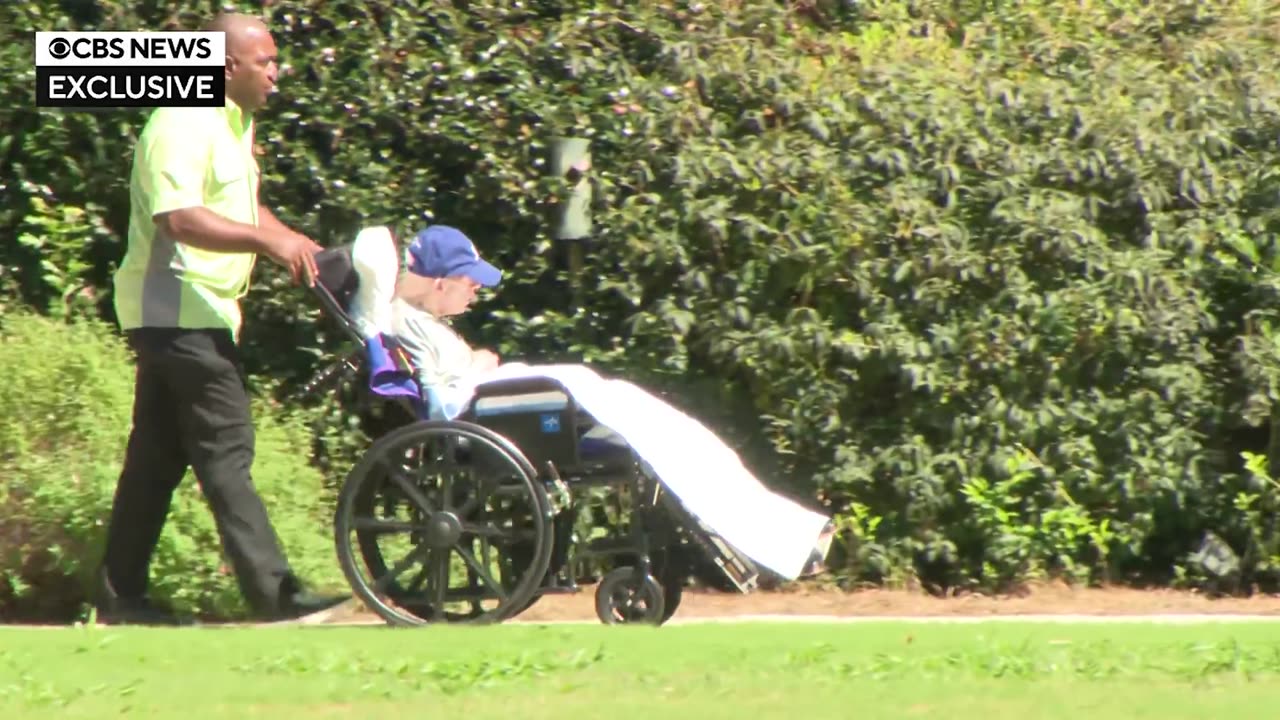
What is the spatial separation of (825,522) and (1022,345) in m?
1.64

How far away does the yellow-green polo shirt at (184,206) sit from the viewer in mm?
6430

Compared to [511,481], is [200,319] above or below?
above

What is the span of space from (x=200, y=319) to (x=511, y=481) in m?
1.13

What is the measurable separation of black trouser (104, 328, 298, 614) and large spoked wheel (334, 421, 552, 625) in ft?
0.97

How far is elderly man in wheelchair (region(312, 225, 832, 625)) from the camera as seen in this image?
21.5 feet

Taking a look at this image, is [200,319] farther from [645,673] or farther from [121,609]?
[645,673]

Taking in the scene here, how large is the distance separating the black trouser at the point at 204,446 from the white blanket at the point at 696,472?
69cm

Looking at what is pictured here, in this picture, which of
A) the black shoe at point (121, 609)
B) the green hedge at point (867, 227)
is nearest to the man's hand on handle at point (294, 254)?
the black shoe at point (121, 609)

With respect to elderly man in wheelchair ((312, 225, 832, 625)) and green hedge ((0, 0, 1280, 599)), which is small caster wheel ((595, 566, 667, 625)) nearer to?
elderly man in wheelchair ((312, 225, 832, 625))

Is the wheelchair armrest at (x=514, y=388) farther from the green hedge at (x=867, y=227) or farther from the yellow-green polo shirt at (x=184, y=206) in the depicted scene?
the green hedge at (x=867, y=227)

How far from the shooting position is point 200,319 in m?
6.55

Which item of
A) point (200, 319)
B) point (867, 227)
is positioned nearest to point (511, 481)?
point (200, 319)

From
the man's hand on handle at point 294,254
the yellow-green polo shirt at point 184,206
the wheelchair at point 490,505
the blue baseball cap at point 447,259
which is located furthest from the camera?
the blue baseball cap at point 447,259

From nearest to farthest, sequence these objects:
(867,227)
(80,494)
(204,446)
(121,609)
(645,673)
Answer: (645,673) → (204,446) → (121,609) → (80,494) → (867,227)
